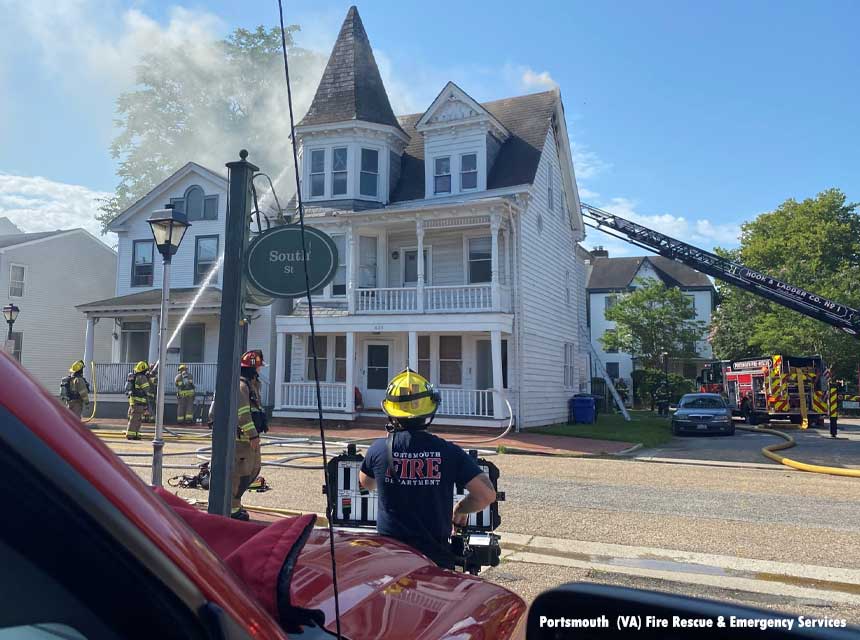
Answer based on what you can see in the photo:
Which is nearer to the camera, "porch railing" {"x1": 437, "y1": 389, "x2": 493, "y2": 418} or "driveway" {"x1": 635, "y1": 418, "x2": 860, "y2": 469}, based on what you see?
"driveway" {"x1": 635, "y1": 418, "x2": 860, "y2": 469}

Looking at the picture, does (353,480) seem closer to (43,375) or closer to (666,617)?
(666,617)

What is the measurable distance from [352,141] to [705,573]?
18839 millimetres

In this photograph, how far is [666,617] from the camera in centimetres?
111

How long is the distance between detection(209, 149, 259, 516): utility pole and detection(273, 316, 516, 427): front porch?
14.1m

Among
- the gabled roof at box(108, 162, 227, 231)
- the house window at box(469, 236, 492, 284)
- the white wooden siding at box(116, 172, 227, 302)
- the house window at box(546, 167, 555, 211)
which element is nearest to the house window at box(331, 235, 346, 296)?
the house window at box(469, 236, 492, 284)

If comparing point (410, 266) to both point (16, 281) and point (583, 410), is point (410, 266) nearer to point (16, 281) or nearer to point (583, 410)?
point (583, 410)

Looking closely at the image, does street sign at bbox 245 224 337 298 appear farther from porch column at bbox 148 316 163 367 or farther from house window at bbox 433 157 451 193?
porch column at bbox 148 316 163 367

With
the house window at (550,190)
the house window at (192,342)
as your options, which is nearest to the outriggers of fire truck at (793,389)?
the house window at (550,190)

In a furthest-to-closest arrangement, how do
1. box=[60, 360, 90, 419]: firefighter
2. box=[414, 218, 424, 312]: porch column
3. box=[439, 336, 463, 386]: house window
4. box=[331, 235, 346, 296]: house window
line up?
box=[331, 235, 346, 296]: house window < box=[439, 336, 463, 386]: house window < box=[414, 218, 424, 312]: porch column < box=[60, 360, 90, 419]: firefighter

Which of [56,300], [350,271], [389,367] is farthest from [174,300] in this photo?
[56,300]

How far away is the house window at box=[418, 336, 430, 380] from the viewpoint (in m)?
21.1

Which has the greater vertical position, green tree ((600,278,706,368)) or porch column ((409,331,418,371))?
green tree ((600,278,706,368))

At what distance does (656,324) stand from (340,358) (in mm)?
21938

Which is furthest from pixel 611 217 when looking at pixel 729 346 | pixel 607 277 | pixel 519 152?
pixel 607 277
